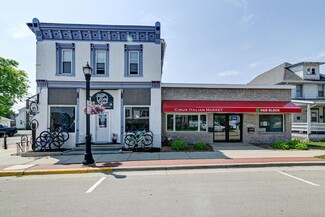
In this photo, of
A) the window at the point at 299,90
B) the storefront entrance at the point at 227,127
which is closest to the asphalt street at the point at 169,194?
the storefront entrance at the point at 227,127

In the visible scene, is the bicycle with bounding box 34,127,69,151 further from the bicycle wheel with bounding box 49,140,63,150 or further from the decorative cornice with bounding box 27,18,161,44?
the decorative cornice with bounding box 27,18,161,44

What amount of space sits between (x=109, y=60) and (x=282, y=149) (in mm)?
12560

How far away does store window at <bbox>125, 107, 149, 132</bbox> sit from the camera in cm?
1274

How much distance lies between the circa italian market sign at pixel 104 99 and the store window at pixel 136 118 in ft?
4.23

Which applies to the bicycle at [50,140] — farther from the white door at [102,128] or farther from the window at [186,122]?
the window at [186,122]

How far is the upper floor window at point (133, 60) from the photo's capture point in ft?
42.0

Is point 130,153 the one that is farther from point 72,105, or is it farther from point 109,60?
point 109,60

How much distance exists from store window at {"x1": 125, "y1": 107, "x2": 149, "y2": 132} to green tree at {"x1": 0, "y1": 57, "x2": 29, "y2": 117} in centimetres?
3033

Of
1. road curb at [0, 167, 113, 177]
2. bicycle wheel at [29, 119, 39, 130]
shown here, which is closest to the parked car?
bicycle wheel at [29, 119, 39, 130]

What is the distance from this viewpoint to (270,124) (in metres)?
14.2

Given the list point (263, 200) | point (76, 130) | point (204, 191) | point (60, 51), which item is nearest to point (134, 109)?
point (76, 130)

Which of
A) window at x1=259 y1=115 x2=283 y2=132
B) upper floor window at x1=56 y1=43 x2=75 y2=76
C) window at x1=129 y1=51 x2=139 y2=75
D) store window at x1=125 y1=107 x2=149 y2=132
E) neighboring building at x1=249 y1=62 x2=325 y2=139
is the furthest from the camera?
neighboring building at x1=249 y1=62 x2=325 y2=139

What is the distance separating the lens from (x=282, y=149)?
11867 millimetres

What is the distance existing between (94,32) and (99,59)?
1739 millimetres
